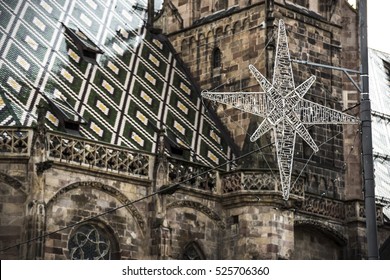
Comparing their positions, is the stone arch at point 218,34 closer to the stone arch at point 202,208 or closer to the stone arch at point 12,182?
the stone arch at point 202,208

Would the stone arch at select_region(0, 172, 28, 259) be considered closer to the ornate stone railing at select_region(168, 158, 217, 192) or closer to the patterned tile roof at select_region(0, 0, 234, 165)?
the patterned tile roof at select_region(0, 0, 234, 165)

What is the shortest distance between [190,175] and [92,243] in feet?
10.2

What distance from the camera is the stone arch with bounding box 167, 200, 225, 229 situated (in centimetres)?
2889

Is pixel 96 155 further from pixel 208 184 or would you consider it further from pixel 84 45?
pixel 84 45

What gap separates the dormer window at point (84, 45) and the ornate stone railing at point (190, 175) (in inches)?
164

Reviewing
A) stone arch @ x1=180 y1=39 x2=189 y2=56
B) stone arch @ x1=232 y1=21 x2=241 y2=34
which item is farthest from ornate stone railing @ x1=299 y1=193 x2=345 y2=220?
stone arch @ x1=180 y1=39 x2=189 y2=56

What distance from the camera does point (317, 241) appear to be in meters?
31.9

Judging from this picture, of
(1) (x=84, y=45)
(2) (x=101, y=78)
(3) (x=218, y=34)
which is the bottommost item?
(2) (x=101, y=78)

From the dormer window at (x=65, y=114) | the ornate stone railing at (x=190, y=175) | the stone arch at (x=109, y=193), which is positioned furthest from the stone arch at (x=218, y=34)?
the stone arch at (x=109, y=193)

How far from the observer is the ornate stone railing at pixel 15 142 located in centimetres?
2638

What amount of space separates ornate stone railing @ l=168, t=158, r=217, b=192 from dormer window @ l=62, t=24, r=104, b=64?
4169 millimetres

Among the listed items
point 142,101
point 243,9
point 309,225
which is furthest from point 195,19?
point 309,225

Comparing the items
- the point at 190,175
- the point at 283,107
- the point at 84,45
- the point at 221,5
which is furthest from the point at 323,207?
the point at 84,45
